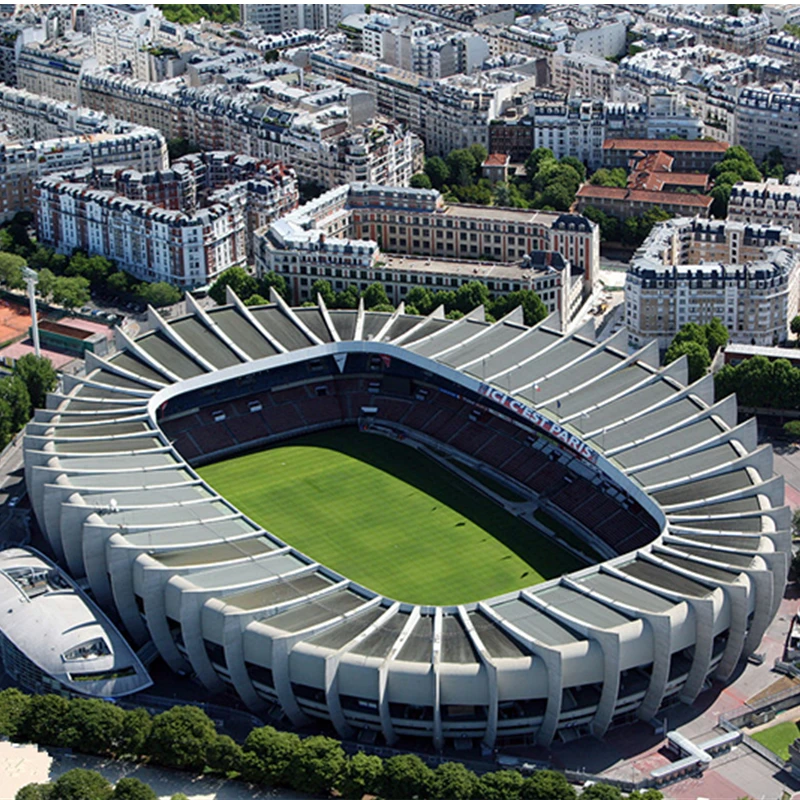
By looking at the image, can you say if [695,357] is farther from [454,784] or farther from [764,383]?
[454,784]

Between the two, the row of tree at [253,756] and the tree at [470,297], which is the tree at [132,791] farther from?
the tree at [470,297]

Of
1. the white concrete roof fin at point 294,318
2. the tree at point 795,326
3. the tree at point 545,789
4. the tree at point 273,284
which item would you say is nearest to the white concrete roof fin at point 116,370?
the white concrete roof fin at point 294,318

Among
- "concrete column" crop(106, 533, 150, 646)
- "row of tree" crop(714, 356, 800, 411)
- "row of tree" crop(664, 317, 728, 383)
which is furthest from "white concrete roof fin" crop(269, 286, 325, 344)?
"concrete column" crop(106, 533, 150, 646)

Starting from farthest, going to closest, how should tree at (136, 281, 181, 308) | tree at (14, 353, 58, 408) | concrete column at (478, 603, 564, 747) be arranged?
tree at (136, 281, 181, 308)
tree at (14, 353, 58, 408)
concrete column at (478, 603, 564, 747)

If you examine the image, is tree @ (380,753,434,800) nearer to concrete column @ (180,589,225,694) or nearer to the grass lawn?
concrete column @ (180,589,225,694)

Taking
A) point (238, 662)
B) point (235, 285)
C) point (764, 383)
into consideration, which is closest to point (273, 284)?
point (235, 285)
